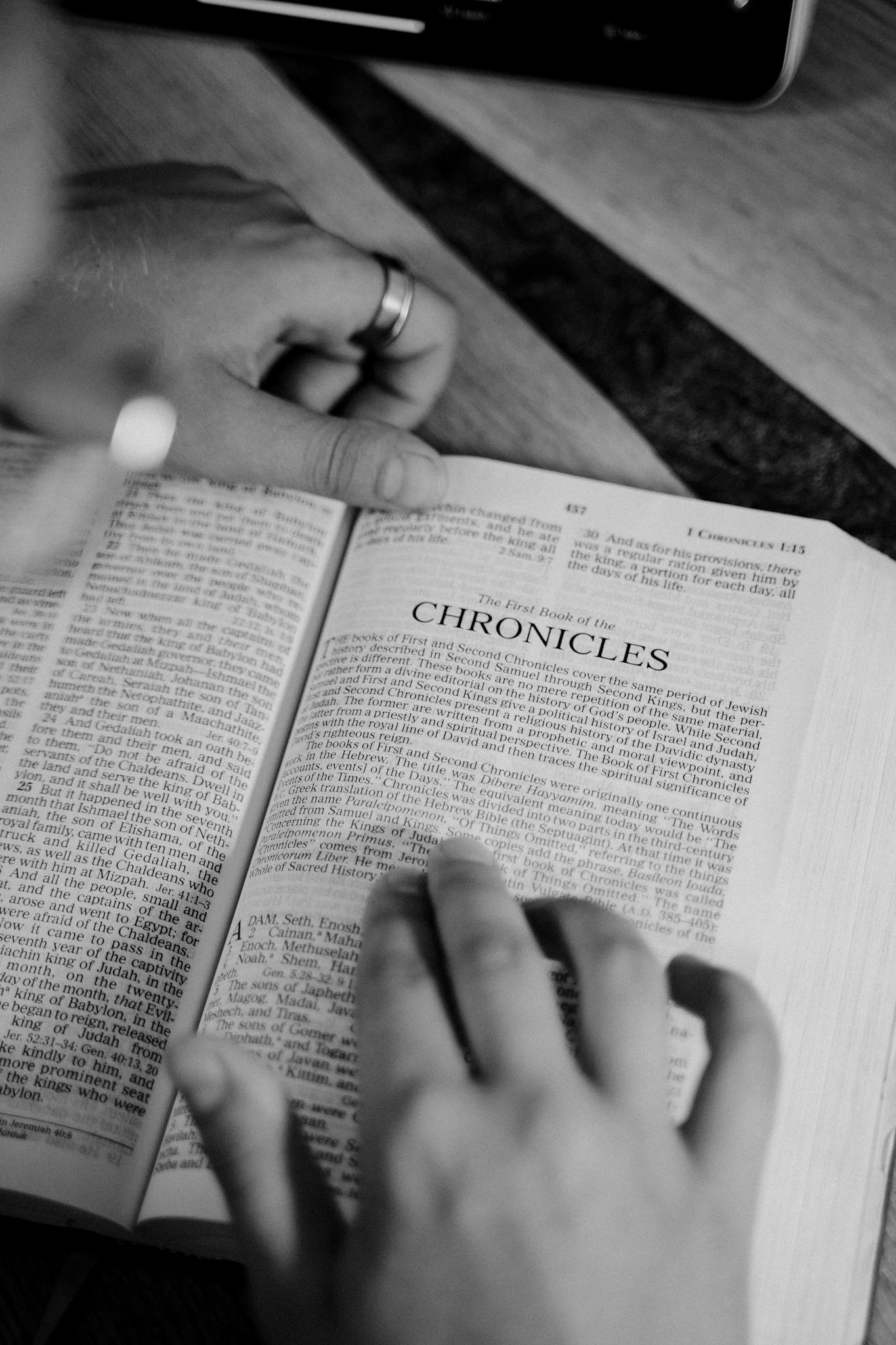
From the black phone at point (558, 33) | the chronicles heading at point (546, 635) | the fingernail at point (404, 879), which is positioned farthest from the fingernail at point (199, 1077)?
the black phone at point (558, 33)

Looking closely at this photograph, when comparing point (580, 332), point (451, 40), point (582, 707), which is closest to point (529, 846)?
point (582, 707)

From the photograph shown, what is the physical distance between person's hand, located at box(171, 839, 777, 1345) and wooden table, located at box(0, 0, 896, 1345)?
27 centimetres

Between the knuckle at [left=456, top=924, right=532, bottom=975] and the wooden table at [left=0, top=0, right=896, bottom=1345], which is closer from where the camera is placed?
the knuckle at [left=456, top=924, right=532, bottom=975]

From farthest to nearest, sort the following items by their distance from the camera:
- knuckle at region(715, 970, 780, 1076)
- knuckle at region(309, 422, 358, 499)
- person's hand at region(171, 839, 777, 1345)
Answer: knuckle at region(309, 422, 358, 499)
knuckle at region(715, 970, 780, 1076)
person's hand at region(171, 839, 777, 1345)

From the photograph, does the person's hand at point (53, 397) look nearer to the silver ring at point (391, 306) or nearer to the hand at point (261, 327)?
the hand at point (261, 327)

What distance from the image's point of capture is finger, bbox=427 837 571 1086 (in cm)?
38

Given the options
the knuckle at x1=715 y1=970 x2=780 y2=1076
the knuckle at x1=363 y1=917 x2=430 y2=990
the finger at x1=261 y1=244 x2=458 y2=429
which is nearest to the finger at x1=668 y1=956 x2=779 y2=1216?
the knuckle at x1=715 y1=970 x2=780 y2=1076

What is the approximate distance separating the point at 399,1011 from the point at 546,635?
200 millimetres

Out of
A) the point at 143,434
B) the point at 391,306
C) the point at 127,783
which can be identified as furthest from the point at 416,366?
the point at 127,783

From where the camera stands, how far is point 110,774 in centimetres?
52

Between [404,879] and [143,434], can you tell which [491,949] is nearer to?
[404,879]

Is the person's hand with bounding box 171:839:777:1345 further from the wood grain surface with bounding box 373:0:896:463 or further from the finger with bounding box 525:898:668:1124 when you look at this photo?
the wood grain surface with bounding box 373:0:896:463

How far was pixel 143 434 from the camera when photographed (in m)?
0.58

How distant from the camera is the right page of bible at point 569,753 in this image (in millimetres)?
453
